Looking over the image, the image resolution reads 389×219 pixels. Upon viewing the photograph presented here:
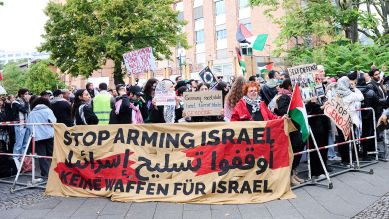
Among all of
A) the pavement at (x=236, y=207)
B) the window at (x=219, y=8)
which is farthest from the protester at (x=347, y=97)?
the window at (x=219, y=8)

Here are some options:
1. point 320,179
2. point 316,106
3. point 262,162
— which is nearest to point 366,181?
point 320,179

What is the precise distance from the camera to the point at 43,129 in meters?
8.91

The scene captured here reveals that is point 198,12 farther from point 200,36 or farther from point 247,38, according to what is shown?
point 247,38

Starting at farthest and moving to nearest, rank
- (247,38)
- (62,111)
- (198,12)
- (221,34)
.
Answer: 1. (198,12)
2. (221,34)
3. (247,38)
4. (62,111)

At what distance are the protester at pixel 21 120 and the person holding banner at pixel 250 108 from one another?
16.7ft

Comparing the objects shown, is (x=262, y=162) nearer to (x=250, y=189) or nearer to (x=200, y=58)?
(x=250, y=189)

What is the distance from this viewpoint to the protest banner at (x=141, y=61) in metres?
13.1

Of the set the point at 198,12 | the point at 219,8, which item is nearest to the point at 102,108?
the point at 219,8

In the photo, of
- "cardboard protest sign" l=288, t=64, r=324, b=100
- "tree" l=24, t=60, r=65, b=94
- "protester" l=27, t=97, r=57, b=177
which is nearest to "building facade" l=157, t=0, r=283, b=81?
"tree" l=24, t=60, r=65, b=94

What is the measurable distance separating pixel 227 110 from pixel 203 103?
0.85 meters

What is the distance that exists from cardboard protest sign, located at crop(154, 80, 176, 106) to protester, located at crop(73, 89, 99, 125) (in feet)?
6.59

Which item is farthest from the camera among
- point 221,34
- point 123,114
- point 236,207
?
point 221,34

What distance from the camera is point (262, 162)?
6973 millimetres

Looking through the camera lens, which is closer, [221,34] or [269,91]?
[269,91]
